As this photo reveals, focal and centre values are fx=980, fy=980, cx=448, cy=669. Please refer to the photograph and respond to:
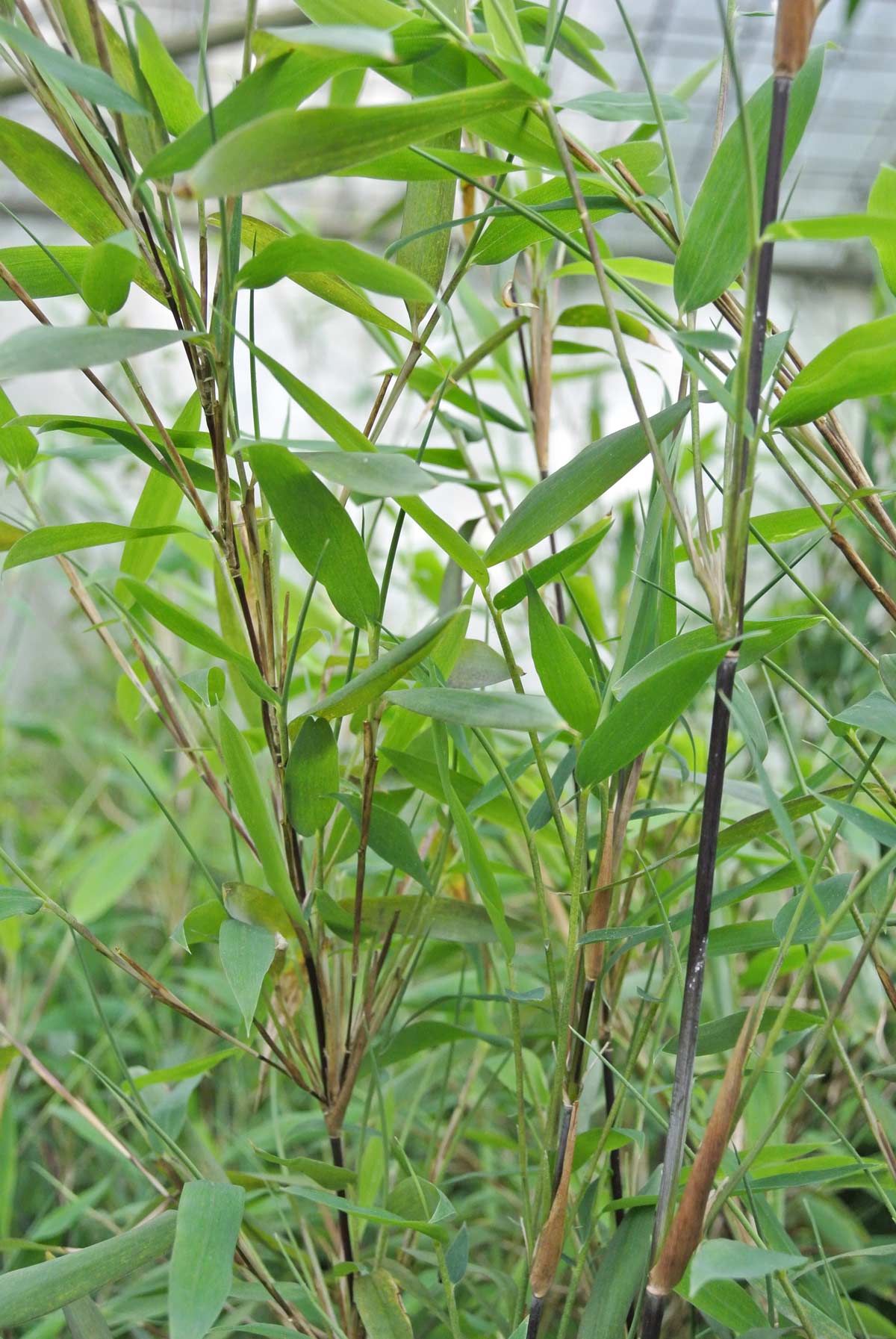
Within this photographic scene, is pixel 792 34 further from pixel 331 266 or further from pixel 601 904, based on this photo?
pixel 601 904

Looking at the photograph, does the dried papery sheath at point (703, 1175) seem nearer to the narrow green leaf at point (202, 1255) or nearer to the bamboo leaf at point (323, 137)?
the narrow green leaf at point (202, 1255)

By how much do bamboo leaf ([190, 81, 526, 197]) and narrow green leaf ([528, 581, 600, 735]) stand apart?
115 millimetres

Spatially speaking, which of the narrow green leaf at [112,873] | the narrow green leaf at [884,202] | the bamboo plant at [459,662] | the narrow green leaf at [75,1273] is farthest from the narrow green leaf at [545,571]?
the narrow green leaf at [112,873]

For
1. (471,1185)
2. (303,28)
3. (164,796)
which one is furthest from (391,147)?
(164,796)

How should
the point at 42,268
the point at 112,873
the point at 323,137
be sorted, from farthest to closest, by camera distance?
the point at 112,873 → the point at 42,268 → the point at 323,137

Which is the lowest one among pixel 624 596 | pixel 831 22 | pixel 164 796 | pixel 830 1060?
pixel 830 1060

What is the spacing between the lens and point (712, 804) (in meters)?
0.23

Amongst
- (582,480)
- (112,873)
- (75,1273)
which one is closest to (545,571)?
(582,480)

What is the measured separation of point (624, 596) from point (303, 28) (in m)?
0.56

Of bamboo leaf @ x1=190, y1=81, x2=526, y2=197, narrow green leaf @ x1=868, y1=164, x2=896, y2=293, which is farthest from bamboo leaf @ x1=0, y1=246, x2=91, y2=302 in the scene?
narrow green leaf @ x1=868, y1=164, x2=896, y2=293

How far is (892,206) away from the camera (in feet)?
0.77

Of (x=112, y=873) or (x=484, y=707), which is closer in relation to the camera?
(x=484, y=707)

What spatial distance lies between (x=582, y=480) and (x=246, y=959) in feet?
0.53

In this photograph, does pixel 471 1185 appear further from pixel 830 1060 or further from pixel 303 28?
pixel 303 28
